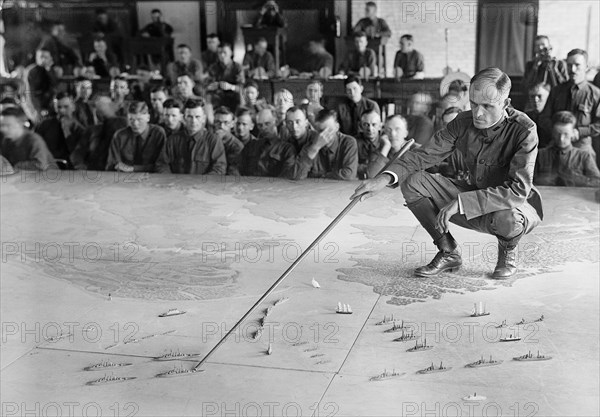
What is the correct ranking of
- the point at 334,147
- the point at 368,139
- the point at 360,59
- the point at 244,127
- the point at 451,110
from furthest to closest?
the point at 360,59 < the point at 244,127 < the point at 368,139 < the point at 334,147 < the point at 451,110

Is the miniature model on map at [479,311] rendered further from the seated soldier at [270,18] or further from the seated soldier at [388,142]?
the seated soldier at [270,18]

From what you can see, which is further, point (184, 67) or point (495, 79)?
point (184, 67)

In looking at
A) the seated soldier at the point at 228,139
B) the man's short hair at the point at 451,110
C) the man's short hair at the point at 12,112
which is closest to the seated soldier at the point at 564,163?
the man's short hair at the point at 451,110

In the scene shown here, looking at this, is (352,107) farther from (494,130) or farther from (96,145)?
(494,130)

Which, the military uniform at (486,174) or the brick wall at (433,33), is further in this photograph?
the brick wall at (433,33)

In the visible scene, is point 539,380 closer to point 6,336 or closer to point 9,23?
point 6,336

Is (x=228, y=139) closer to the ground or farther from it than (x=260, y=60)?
closer to the ground

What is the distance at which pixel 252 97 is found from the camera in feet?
27.0

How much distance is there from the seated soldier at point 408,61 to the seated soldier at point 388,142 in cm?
256

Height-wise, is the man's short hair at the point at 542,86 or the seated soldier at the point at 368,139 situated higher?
the man's short hair at the point at 542,86

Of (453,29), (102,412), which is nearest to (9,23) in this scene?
(453,29)

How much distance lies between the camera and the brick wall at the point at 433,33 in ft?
33.4

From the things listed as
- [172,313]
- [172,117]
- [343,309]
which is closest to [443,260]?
[343,309]

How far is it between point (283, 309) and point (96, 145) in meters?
4.44
